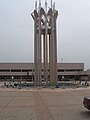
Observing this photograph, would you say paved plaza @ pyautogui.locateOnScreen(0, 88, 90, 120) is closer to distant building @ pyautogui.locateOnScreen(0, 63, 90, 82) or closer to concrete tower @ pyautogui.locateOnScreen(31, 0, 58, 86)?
concrete tower @ pyautogui.locateOnScreen(31, 0, 58, 86)

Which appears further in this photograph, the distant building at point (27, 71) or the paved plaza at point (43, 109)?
the distant building at point (27, 71)

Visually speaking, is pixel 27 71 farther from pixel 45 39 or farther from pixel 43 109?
pixel 43 109

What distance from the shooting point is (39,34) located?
175ft

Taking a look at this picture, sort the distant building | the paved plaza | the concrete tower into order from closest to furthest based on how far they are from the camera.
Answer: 1. the paved plaza
2. the concrete tower
3. the distant building

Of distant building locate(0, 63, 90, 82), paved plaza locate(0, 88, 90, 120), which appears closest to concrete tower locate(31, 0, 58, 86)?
paved plaza locate(0, 88, 90, 120)

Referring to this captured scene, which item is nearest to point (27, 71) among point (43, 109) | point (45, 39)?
point (45, 39)

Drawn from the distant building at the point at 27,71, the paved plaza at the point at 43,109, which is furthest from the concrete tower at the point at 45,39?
the distant building at the point at 27,71

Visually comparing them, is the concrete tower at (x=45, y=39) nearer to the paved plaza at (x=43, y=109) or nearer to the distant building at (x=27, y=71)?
the paved plaza at (x=43, y=109)

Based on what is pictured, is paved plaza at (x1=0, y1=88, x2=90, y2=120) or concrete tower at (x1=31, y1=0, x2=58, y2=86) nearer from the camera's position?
paved plaza at (x1=0, y1=88, x2=90, y2=120)

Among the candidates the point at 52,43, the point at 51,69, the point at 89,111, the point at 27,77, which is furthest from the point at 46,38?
the point at 27,77

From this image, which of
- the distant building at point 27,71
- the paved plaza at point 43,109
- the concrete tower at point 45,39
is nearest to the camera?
the paved plaza at point 43,109

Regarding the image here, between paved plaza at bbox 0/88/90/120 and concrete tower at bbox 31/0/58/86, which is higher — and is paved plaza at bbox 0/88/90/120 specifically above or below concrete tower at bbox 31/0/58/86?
below

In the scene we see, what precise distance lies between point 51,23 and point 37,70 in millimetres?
9452

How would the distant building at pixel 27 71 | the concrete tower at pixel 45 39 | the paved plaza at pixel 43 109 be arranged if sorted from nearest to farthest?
the paved plaza at pixel 43 109 → the concrete tower at pixel 45 39 → the distant building at pixel 27 71
